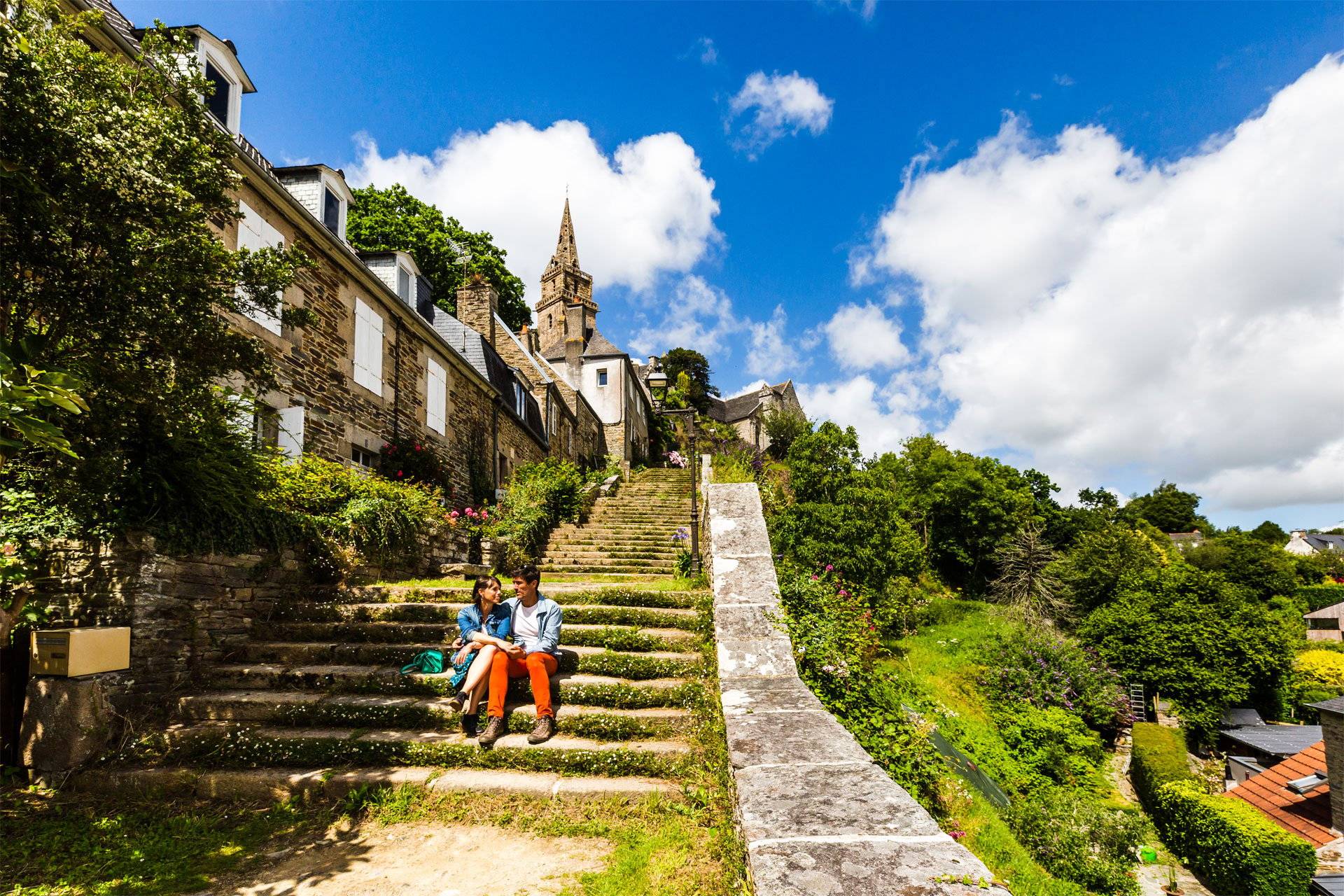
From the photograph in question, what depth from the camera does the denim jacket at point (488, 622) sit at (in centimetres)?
510

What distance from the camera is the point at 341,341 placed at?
1070 cm

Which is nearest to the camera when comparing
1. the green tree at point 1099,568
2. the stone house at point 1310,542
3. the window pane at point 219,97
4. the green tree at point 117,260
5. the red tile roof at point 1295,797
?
the green tree at point 117,260

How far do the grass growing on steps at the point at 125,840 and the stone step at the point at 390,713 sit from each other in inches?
32.7

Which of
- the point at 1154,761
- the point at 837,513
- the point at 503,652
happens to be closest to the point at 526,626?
the point at 503,652

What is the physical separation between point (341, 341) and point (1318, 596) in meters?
55.9

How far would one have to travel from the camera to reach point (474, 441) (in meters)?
15.9

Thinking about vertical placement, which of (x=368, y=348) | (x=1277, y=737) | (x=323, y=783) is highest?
(x=368, y=348)

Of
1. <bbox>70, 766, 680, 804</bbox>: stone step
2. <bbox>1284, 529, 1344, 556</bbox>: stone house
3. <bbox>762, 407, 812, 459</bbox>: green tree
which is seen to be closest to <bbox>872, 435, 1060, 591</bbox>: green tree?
<bbox>762, 407, 812, 459</bbox>: green tree

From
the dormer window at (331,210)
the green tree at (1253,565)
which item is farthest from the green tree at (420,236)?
the green tree at (1253,565)

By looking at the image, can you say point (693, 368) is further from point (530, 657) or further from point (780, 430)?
point (530, 657)

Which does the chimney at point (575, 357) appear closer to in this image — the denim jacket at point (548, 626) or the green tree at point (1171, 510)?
the denim jacket at point (548, 626)

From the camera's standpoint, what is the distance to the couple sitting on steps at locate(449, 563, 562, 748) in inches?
176

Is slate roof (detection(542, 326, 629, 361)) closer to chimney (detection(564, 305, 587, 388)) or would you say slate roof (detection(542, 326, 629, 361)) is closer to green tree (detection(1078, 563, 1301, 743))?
chimney (detection(564, 305, 587, 388))

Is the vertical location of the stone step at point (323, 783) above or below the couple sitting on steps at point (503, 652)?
below
